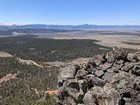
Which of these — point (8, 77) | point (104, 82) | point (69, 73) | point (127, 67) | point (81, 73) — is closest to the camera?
point (104, 82)

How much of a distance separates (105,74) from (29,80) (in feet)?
184

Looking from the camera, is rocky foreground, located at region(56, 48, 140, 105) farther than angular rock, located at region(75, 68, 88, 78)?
No

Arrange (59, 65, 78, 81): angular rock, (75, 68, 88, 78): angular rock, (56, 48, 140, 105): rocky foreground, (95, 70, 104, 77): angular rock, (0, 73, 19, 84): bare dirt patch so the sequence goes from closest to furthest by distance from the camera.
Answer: (56, 48, 140, 105): rocky foreground, (95, 70, 104, 77): angular rock, (75, 68, 88, 78): angular rock, (59, 65, 78, 81): angular rock, (0, 73, 19, 84): bare dirt patch

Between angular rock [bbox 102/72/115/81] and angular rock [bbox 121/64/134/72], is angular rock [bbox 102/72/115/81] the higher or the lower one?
the lower one

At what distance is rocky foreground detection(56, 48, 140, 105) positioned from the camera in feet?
108

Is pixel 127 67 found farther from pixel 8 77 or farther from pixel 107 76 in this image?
pixel 8 77

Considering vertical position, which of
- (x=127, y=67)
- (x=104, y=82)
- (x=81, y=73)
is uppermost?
(x=127, y=67)

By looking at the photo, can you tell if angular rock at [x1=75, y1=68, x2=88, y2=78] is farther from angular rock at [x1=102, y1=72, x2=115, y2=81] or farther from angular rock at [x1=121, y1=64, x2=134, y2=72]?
angular rock at [x1=121, y1=64, x2=134, y2=72]

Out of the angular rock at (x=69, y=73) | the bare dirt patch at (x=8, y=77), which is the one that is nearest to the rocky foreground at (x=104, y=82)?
the angular rock at (x=69, y=73)

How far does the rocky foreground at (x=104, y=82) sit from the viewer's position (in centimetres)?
3306

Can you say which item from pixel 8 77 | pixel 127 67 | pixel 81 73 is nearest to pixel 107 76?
pixel 127 67

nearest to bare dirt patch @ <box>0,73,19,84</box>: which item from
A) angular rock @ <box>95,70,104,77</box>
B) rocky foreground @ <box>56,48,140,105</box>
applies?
rocky foreground @ <box>56,48,140,105</box>

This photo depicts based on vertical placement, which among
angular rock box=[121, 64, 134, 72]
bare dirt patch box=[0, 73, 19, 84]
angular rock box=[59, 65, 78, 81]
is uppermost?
angular rock box=[121, 64, 134, 72]

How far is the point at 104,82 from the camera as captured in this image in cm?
3731
